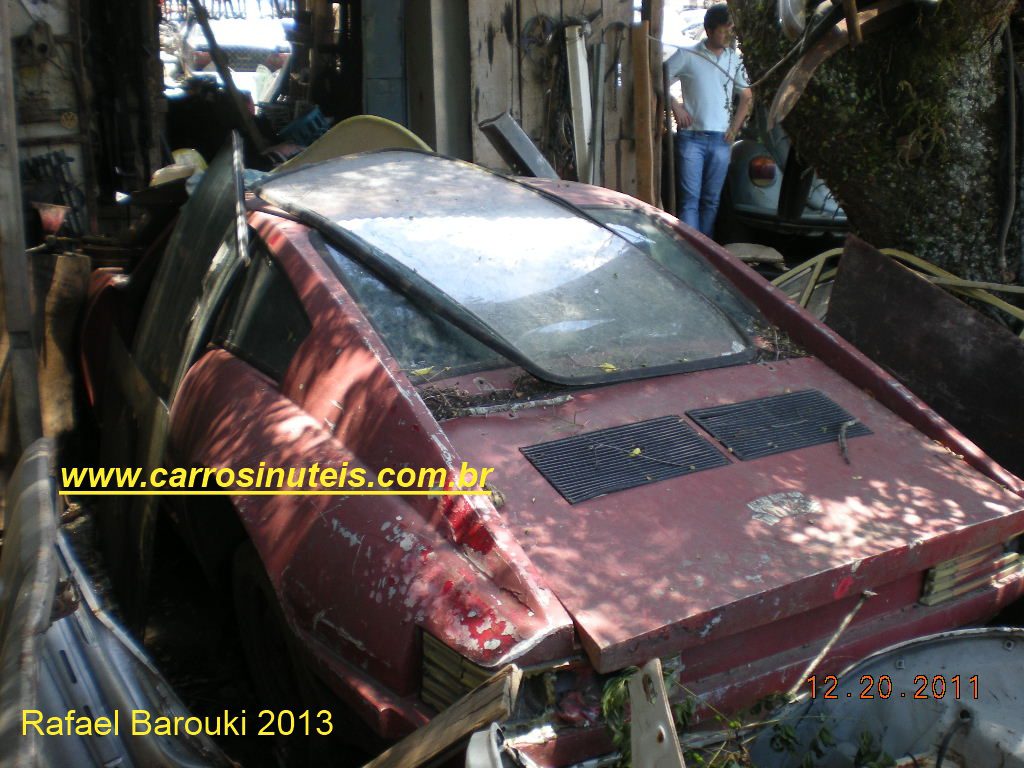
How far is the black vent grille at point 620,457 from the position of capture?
2537 mm

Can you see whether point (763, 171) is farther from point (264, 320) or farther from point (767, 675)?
point (767, 675)

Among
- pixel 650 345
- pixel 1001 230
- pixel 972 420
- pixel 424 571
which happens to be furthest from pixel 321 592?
pixel 1001 230

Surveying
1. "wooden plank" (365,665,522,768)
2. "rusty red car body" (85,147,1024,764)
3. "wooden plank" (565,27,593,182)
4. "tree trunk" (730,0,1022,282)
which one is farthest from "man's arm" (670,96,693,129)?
"wooden plank" (365,665,522,768)

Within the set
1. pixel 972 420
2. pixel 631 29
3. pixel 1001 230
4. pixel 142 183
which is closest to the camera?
pixel 972 420

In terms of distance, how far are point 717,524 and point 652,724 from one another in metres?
0.86

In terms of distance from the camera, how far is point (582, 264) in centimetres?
341

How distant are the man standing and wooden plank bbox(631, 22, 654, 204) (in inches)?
19.2

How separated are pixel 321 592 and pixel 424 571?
334 mm

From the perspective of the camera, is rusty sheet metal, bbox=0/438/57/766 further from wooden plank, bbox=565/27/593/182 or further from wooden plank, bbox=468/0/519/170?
wooden plank, bbox=565/27/593/182

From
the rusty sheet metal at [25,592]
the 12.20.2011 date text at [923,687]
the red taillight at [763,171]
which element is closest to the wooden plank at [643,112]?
the red taillight at [763,171]

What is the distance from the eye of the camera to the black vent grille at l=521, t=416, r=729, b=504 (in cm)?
254

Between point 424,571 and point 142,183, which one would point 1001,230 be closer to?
point 424,571

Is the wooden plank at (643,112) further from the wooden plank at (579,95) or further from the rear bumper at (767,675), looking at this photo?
the rear bumper at (767,675)

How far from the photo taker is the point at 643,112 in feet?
25.2
